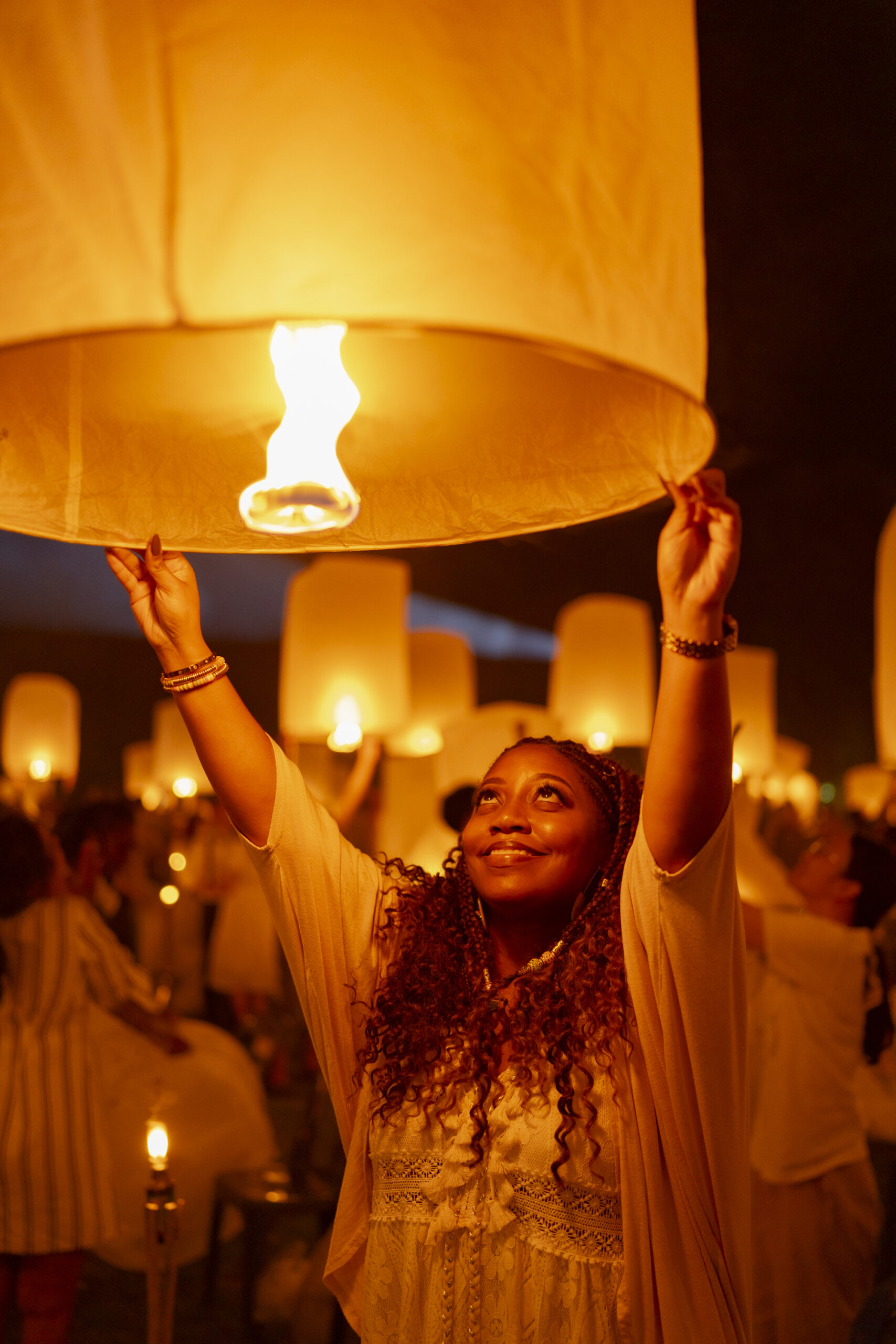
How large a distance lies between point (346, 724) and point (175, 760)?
430 centimetres

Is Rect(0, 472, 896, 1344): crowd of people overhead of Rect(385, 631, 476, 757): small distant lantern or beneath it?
beneath

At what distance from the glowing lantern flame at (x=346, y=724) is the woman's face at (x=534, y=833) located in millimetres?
2030

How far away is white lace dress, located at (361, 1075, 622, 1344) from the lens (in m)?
1.27

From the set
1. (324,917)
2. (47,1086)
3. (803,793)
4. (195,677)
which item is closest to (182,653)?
(195,677)

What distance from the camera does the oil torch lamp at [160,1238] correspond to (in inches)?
61.7

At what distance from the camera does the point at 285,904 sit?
1.43 m

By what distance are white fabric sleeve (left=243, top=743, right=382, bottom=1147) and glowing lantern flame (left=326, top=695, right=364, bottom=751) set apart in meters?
1.99

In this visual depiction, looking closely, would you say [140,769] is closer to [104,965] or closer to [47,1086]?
[104,965]

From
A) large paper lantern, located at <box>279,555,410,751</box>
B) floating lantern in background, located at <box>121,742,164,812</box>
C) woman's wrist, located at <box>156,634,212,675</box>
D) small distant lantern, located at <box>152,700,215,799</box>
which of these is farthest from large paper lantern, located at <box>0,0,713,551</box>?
floating lantern in background, located at <box>121,742,164,812</box>

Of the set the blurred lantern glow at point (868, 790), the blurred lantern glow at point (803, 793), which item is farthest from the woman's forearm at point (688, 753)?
the blurred lantern glow at point (803, 793)

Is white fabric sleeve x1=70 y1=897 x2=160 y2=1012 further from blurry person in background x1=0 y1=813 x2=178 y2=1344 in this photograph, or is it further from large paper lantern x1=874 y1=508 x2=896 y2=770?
large paper lantern x1=874 y1=508 x2=896 y2=770

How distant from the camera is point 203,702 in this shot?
1.38m

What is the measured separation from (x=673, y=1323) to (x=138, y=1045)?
10.1 feet

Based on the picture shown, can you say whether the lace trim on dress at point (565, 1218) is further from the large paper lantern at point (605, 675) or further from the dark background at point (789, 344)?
the large paper lantern at point (605, 675)
